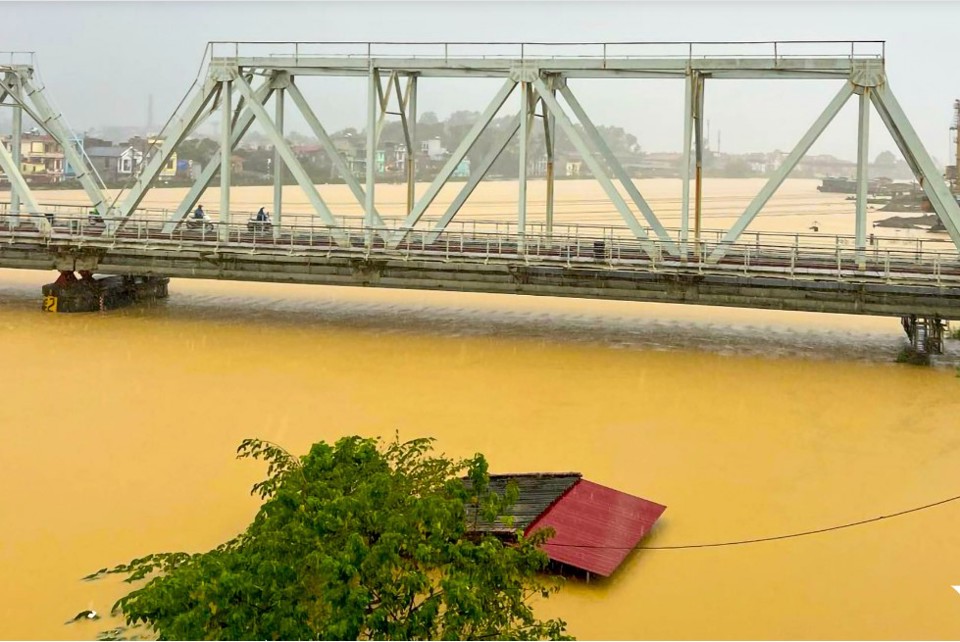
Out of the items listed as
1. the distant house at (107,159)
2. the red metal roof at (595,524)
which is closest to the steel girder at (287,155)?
the red metal roof at (595,524)

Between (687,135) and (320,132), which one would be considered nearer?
(687,135)

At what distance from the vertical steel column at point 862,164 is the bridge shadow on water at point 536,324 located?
115 inches

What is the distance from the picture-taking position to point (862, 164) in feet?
84.3

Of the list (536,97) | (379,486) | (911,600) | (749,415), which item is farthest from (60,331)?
(911,600)

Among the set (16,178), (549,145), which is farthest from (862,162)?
(16,178)

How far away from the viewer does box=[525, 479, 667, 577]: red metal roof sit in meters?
12.5

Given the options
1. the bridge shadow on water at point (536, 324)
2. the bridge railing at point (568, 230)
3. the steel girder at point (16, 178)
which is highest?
the steel girder at point (16, 178)

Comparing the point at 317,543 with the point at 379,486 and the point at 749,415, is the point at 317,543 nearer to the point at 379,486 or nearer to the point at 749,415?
the point at 379,486

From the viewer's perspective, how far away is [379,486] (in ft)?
34.7

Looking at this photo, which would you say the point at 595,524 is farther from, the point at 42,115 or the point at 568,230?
the point at 42,115

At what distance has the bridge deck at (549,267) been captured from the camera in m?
24.6

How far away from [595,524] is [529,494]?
102cm

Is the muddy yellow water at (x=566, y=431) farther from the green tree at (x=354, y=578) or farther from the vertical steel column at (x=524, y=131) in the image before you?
the vertical steel column at (x=524, y=131)

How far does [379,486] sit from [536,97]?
19607mm
